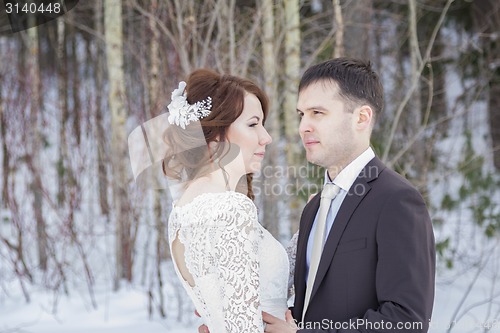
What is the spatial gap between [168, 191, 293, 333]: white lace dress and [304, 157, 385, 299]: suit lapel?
0.22 meters

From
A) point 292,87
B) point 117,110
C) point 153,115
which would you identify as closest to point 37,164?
point 117,110

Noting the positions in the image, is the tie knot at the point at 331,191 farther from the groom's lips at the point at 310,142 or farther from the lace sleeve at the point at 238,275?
the lace sleeve at the point at 238,275

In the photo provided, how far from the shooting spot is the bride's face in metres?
2.50

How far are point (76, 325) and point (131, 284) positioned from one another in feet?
3.30

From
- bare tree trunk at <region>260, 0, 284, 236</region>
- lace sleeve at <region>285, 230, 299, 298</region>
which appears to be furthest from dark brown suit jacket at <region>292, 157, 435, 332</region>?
bare tree trunk at <region>260, 0, 284, 236</region>

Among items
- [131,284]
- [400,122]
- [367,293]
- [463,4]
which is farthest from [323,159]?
[463,4]

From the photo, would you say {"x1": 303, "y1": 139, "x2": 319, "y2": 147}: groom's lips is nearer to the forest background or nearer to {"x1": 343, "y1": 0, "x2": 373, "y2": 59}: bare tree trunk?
the forest background

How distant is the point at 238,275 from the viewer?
2.11m

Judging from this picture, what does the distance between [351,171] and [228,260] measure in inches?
20.2

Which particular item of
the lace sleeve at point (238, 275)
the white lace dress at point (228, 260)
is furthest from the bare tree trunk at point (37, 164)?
the lace sleeve at point (238, 275)

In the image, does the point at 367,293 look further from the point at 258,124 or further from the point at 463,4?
the point at 463,4

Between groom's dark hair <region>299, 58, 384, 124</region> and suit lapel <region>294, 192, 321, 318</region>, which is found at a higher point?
groom's dark hair <region>299, 58, 384, 124</region>

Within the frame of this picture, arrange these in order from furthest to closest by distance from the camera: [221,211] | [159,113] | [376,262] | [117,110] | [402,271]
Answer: [117,110] < [159,113] < [221,211] < [376,262] < [402,271]

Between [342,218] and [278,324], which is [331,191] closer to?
[342,218]
